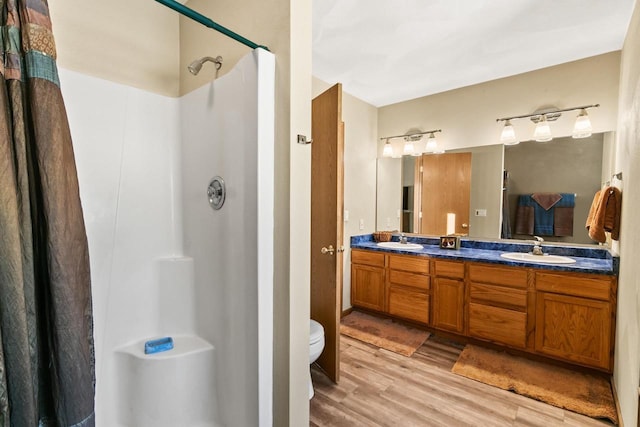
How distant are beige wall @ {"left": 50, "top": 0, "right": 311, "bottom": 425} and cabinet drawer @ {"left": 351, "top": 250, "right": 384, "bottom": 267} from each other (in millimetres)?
1916

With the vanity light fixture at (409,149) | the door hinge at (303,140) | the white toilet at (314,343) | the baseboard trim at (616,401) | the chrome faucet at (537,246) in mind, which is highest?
the vanity light fixture at (409,149)

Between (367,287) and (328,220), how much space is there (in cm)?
148

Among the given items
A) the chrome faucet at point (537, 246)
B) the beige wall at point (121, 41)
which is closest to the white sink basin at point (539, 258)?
the chrome faucet at point (537, 246)

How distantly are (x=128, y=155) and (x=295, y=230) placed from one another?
115 centimetres

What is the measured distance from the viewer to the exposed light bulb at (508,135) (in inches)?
111

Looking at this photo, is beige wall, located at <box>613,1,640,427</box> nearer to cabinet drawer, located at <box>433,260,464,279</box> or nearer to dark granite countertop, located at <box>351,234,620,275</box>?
dark granite countertop, located at <box>351,234,620,275</box>

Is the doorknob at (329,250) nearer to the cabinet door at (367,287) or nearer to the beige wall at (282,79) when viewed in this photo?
the beige wall at (282,79)

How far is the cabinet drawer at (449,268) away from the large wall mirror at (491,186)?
23.2 inches

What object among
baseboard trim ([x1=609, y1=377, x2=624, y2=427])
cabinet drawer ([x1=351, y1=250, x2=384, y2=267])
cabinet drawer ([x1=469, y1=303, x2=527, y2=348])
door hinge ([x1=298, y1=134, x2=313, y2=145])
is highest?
door hinge ([x1=298, y1=134, x2=313, y2=145])

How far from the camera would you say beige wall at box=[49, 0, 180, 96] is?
60.1 inches

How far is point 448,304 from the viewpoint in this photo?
2752 millimetres

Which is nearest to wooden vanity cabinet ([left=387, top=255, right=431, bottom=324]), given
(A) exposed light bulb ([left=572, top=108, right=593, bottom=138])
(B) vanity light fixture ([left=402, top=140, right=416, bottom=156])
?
(B) vanity light fixture ([left=402, top=140, right=416, bottom=156])

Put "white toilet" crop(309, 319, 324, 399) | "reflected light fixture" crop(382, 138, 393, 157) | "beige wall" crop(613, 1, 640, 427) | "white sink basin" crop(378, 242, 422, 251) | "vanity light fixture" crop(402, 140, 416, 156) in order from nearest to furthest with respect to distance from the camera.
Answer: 1. "beige wall" crop(613, 1, 640, 427)
2. "white toilet" crop(309, 319, 324, 399)
3. "white sink basin" crop(378, 242, 422, 251)
4. "vanity light fixture" crop(402, 140, 416, 156)
5. "reflected light fixture" crop(382, 138, 393, 157)

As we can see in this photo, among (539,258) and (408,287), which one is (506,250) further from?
(408,287)
